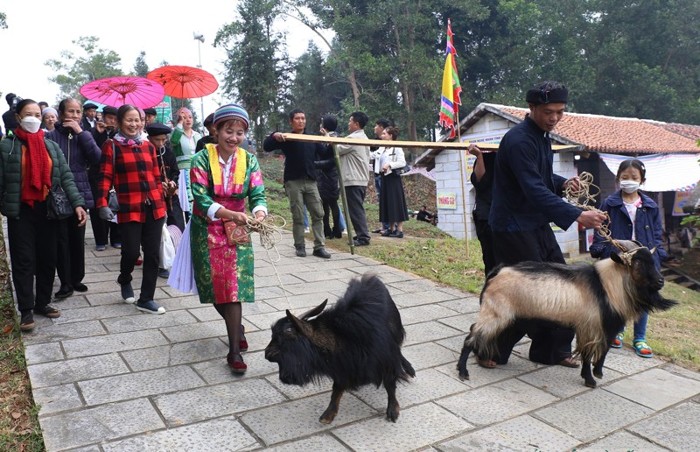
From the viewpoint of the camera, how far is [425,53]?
2539 cm

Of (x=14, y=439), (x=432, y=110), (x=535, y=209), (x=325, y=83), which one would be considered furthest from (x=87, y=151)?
(x=325, y=83)

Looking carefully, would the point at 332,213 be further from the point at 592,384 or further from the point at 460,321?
the point at 592,384

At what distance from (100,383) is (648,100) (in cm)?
3444

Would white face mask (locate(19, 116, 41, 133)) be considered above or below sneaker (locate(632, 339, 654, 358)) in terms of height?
above

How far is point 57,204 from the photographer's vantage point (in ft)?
15.8

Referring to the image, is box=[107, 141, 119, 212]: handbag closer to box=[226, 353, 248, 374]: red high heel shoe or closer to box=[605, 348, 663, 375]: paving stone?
box=[226, 353, 248, 374]: red high heel shoe

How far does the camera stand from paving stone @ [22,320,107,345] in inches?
178

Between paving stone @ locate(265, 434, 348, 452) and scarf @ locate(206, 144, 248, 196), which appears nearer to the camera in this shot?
paving stone @ locate(265, 434, 348, 452)

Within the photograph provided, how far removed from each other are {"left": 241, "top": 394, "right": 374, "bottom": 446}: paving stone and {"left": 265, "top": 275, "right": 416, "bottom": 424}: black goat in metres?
0.10

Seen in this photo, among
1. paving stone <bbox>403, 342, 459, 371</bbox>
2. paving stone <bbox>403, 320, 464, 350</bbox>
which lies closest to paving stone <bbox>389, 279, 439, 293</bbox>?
paving stone <bbox>403, 320, 464, 350</bbox>

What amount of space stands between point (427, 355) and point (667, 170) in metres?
14.4

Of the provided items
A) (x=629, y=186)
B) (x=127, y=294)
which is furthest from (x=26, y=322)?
(x=629, y=186)

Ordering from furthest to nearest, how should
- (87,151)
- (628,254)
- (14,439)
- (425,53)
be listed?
(425,53) < (87,151) < (628,254) < (14,439)

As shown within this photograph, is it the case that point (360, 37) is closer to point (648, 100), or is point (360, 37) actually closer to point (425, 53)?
point (425, 53)
